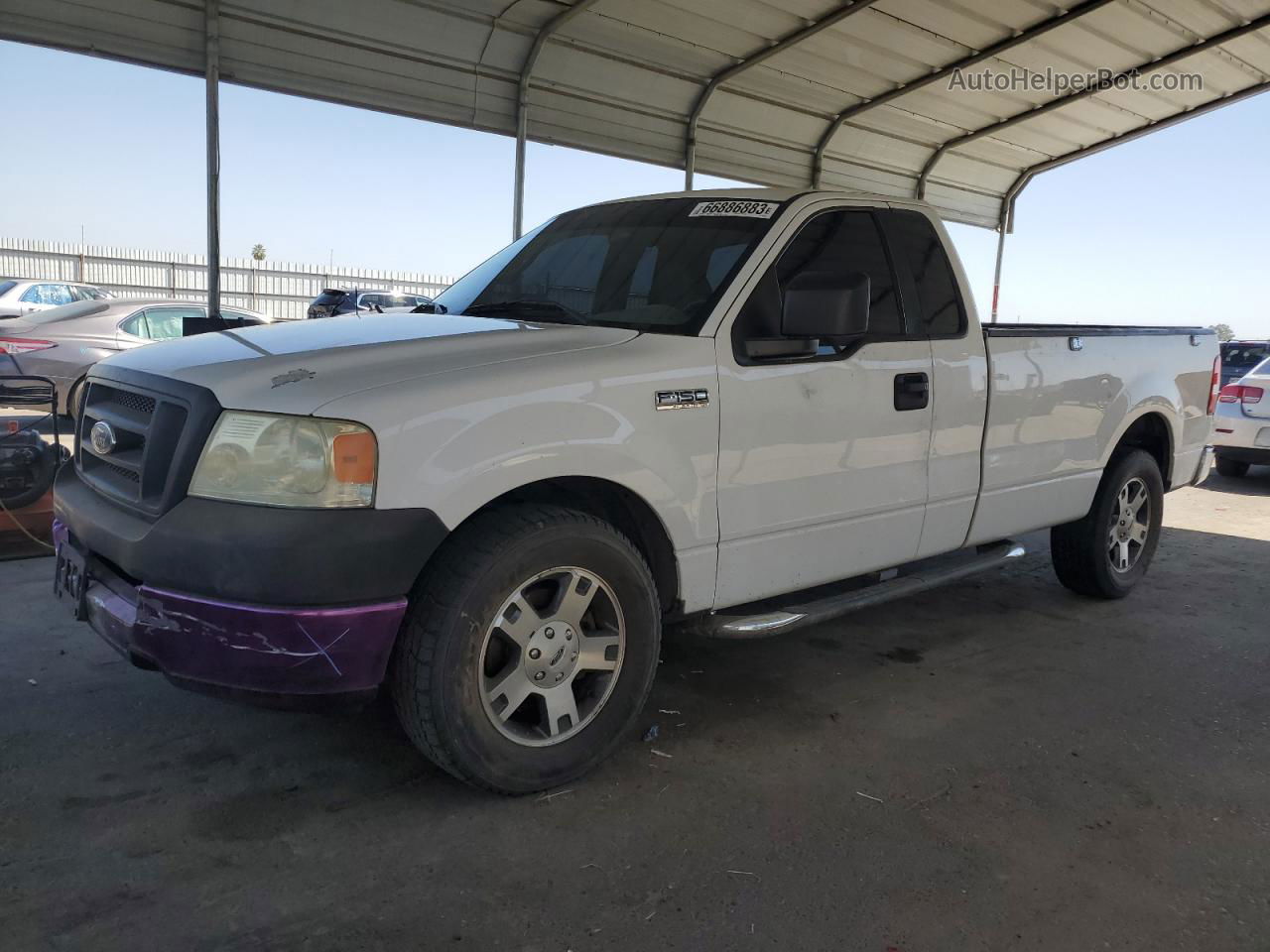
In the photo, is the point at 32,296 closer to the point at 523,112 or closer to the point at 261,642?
the point at 523,112

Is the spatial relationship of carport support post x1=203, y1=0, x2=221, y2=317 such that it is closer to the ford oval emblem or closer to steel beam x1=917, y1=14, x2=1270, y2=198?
the ford oval emblem

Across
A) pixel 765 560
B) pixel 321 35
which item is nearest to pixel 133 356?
pixel 765 560

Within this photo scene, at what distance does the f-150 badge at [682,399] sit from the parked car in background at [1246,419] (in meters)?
8.73

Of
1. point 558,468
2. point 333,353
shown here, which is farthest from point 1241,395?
point 333,353

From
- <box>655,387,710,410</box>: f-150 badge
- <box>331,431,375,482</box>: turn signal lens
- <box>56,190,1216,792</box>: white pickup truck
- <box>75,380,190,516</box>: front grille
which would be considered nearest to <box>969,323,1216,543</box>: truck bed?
<box>56,190,1216,792</box>: white pickup truck

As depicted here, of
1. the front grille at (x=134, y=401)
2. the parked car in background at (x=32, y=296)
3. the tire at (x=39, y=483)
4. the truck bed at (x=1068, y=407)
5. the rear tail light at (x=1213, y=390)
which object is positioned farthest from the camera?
the parked car in background at (x=32, y=296)

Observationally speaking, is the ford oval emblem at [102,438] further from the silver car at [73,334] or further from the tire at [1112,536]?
the silver car at [73,334]

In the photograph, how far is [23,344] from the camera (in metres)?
10.3

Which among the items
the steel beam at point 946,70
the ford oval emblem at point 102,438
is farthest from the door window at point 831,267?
the steel beam at point 946,70

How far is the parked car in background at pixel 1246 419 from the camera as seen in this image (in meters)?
9.90

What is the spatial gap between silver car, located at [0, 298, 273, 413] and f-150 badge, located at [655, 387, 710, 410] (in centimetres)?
792

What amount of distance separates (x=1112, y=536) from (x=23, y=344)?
10.5 meters

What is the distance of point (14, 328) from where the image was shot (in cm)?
1045

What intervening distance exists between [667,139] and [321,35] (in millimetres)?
4651
